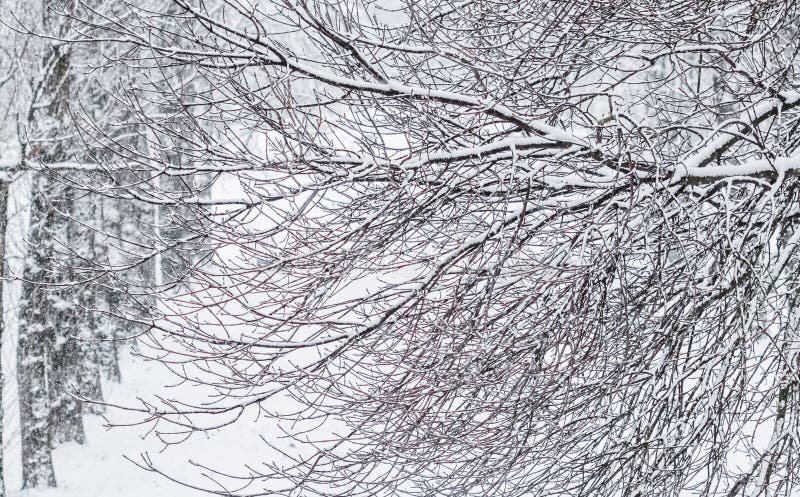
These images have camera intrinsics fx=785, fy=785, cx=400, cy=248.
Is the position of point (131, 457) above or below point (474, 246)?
above

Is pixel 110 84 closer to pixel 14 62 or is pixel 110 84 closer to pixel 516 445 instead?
pixel 14 62

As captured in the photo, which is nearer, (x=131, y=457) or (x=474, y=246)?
(x=474, y=246)

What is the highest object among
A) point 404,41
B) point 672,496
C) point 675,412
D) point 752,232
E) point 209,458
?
point 209,458

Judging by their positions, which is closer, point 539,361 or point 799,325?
point 539,361

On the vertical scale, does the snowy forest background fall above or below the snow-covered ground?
below

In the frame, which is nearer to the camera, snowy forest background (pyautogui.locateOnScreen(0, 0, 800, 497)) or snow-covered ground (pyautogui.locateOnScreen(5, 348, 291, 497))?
snowy forest background (pyautogui.locateOnScreen(0, 0, 800, 497))

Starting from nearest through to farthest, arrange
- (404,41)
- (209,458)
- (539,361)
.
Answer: (539,361) → (404,41) → (209,458)

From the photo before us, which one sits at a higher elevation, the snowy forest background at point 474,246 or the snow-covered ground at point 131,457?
the snow-covered ground at point 131,457

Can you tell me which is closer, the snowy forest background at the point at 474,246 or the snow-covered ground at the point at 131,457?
the snowy forest background at the point at 474,246

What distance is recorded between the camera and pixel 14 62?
1108cm

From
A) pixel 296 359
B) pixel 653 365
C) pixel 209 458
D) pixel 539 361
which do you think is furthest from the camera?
pixel 296 359

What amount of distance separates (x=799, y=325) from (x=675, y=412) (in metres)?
0.95

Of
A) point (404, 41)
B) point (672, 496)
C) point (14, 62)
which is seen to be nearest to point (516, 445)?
point (672, 496)

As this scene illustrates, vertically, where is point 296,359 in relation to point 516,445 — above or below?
above
